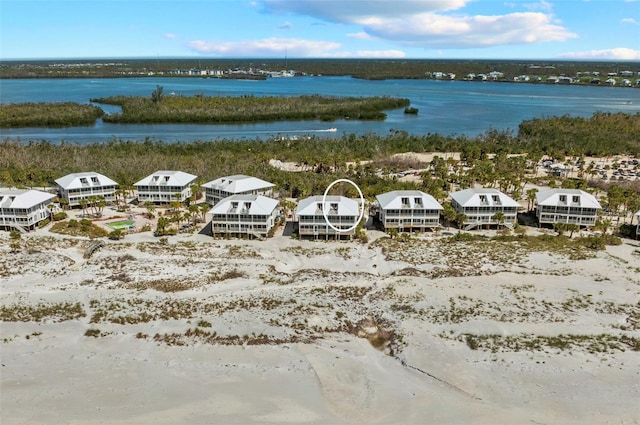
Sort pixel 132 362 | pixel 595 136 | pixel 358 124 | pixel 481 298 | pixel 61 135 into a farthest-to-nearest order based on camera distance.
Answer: pixel 358 124
pixel 61 135
pixel 595 136
pixel 481 298
pixel 132 362

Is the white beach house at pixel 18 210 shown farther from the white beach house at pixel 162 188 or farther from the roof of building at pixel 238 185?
the roof of building at pixel 238 185

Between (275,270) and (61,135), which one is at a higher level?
(61,135)

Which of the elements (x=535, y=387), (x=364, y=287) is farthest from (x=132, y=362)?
(x=535, y=387)

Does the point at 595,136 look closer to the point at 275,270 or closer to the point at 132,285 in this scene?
the point at 275,270

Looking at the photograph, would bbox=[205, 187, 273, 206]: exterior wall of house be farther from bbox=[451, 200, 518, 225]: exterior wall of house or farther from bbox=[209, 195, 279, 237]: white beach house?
bbox=[451, 200, 518, 225]: exterior wall of house

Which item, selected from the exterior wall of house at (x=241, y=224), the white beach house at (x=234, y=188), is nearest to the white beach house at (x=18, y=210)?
the white beach house at (x=234, y=188)

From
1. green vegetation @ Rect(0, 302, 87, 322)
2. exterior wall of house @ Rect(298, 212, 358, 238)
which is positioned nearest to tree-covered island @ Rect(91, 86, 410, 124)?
exterior wall of house @ Rect(298, 212, 358, 238)

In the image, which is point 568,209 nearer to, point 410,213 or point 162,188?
point 410,213
